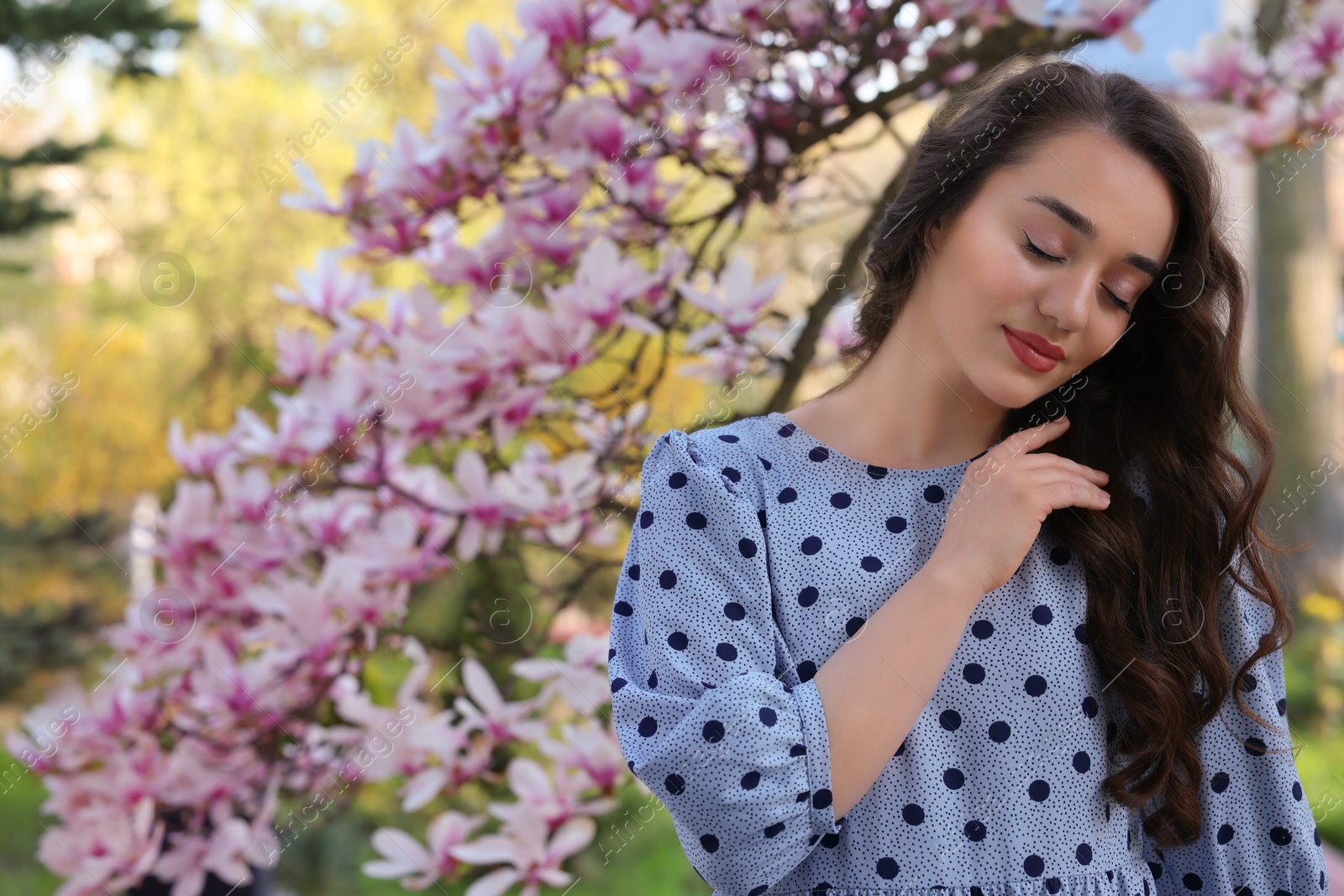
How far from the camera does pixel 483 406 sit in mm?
1314

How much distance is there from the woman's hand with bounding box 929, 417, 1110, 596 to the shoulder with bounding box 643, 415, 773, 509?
17cm

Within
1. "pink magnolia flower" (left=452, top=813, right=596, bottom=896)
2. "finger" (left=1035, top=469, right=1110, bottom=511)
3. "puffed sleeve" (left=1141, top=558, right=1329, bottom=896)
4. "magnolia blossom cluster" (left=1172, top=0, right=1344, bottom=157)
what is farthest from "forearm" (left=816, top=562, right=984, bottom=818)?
"magnolia blossom cluster" (left=1172, top=0, right=1344, bottom=157)

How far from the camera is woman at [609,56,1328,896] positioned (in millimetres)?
807

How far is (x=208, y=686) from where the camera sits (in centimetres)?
137

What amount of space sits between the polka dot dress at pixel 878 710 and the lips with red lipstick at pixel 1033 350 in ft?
0.46

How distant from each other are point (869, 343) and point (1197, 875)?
22.4 inches

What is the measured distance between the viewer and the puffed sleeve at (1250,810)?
0.94m

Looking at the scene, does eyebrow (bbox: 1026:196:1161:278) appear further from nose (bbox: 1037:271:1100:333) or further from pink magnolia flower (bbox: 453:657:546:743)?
pink magnolia flower (bbox: 453:657:546:743)

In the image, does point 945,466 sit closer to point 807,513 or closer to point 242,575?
point 807,513

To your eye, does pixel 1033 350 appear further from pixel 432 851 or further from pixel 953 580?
pixel 432 851

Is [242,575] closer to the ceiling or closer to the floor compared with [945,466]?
closer to the floor

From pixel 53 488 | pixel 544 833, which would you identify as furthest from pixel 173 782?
pixel 53 488

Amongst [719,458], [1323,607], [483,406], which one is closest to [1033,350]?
[719,458]

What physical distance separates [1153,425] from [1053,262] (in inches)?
9.7
